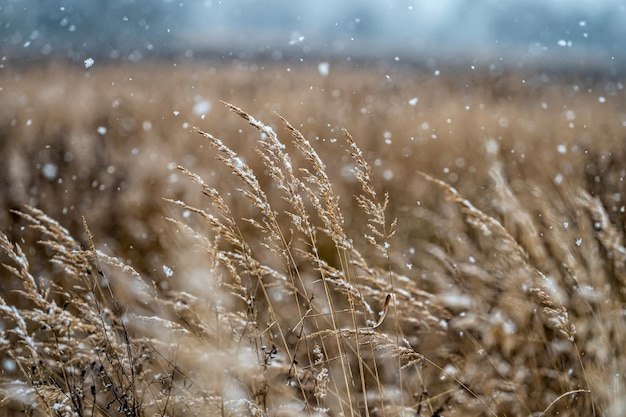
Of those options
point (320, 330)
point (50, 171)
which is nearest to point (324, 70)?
point (50, 171)

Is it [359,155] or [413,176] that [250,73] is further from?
[359,155]

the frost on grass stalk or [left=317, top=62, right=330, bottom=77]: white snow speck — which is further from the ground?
the frost on grass stalk

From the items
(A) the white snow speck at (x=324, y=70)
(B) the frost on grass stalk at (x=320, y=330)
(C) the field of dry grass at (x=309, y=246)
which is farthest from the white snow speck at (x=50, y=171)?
(A) the white snow speck at (x=324, y=70)

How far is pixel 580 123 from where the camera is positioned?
904cm

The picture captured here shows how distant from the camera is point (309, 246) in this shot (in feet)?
13.3

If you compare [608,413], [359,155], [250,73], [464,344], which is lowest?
[250,73]

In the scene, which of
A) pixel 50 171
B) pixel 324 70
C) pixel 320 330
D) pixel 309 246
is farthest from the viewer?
pixel 324 70

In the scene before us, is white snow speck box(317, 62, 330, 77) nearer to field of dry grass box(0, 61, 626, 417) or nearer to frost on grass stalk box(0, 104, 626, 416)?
field of dry grass box(0, 61, 626, 417)

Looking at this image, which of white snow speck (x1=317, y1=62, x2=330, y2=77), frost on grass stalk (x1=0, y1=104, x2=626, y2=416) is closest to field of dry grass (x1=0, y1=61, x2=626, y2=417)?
frost on grass stalk (x1=0, y1=104, x2=626, y2=416)

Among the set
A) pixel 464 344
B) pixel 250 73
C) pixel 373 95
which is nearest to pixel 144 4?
pixel 250 73

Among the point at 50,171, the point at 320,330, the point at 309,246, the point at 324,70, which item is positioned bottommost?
the point at 324,70

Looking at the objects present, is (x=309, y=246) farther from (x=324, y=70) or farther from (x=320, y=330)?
(x=324, y=70)

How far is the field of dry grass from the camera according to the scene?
52.9 inches

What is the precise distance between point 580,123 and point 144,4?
42623 mm
